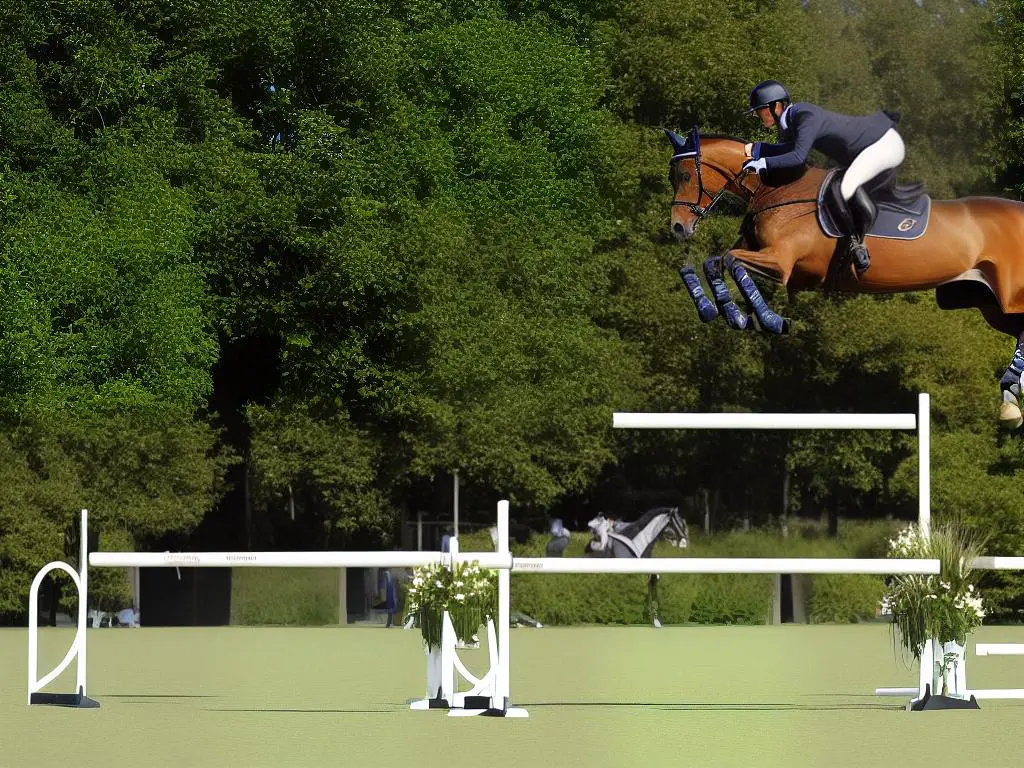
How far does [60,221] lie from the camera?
76.5ft

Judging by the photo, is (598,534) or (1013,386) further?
(598,534)

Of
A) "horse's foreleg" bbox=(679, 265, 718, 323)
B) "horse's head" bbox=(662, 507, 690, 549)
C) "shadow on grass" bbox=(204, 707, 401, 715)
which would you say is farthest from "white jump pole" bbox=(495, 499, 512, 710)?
"horse's head" bbox=(662, 507, 690, 549)

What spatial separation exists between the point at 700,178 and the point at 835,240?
2.97 ft

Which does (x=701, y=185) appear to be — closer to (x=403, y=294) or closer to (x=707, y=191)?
(x=707, y=191)

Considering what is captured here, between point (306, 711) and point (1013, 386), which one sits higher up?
point (1013, 386)

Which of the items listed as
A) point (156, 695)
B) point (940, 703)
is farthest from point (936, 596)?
point (156, 695)

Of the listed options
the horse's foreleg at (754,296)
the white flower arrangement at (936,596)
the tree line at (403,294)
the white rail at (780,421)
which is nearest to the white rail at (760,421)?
the white rail at (780,421)

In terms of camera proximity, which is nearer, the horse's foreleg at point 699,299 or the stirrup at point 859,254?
the horse's foreleg at point 699,299

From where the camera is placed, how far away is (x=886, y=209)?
38.1 ft

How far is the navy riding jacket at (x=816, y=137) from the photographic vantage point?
11.5 metres

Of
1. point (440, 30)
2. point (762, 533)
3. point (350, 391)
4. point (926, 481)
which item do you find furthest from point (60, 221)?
point (926, 481)

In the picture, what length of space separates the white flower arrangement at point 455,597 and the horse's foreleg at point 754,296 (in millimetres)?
2225

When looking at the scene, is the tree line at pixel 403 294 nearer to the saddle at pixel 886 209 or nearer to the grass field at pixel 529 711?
the grass field at pixel 529 711

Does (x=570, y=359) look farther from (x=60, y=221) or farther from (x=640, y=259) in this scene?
(x=60, y=221)
